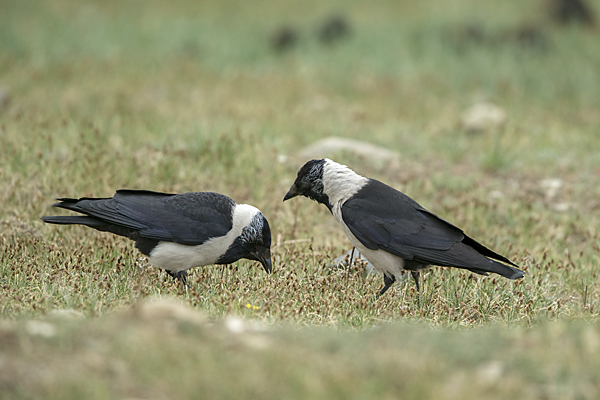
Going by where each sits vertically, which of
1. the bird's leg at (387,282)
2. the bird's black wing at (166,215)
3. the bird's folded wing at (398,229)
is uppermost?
the bird's black wing at (166,215)

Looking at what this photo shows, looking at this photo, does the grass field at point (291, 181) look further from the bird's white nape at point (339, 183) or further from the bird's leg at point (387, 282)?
the bird's white nape at point (339, 183)

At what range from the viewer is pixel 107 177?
712 centimetres

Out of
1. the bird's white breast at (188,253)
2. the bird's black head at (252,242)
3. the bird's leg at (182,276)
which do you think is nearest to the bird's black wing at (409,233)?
the bird's black head at (252,242)

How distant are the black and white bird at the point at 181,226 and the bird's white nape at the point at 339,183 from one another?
0.63 metres

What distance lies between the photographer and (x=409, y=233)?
5160mm

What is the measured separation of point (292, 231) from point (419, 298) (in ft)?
5.95

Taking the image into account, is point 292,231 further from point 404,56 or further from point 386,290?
point 404,56

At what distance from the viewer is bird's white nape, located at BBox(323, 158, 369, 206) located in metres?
5.43

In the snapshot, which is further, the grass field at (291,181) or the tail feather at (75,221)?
the tail feather at (75,221)

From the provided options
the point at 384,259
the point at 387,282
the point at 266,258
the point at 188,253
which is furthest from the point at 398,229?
the point at 188,253

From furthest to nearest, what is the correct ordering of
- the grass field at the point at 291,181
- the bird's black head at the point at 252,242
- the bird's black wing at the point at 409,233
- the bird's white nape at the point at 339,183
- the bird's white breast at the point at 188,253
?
the bird's white nape at the point at 339,183 < the bird's black head at the point at 252,242 < the bird's white breast at the point at 188,253 < the bird's black wing at the point at 409,233 < the grass field at the point at 291,181

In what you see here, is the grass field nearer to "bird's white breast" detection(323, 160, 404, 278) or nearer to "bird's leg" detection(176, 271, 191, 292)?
"bird's leg" detection(176, 271, 191, 292)

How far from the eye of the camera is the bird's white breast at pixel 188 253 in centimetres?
514

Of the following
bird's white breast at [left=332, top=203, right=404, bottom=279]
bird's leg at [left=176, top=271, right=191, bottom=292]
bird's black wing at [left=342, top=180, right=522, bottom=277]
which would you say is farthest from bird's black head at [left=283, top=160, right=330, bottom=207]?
bird's leg at [left=176, top=271, right=191, bottom=292]
